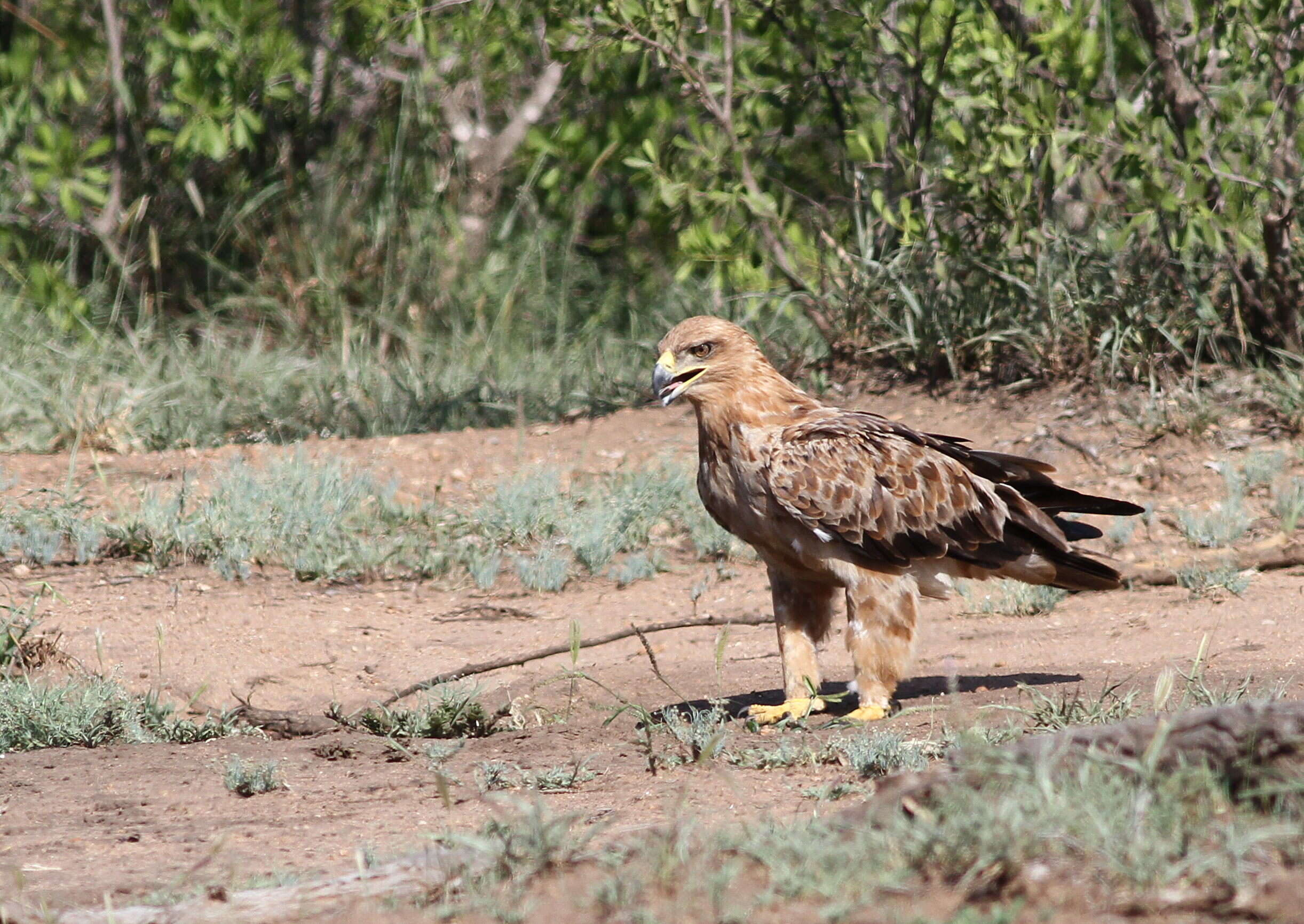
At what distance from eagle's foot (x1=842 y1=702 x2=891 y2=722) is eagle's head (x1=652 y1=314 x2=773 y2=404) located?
1154 millimetres

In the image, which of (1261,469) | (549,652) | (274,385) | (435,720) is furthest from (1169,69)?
(274,385)

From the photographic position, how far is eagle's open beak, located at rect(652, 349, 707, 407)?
499 centimetres

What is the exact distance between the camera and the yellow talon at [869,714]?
15.7 ft

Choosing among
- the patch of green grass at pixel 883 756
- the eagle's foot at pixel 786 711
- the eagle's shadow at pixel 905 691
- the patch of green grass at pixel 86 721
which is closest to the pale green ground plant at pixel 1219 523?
the eagle's shadow at pixel 905 691

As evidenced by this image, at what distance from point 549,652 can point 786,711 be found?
3.03 ft

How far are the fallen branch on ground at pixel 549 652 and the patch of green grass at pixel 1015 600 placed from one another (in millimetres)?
995

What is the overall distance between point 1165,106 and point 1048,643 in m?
3.72

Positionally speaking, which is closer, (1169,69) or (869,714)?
(869,714)

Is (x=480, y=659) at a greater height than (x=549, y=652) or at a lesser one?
lesser

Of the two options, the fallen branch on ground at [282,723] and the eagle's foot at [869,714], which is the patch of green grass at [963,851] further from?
the fallen branch on ground at [282,723]

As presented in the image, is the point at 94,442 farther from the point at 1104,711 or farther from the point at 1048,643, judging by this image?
the point at 1104,711

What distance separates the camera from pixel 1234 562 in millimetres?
6266

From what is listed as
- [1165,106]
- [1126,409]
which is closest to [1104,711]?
[1126,409]

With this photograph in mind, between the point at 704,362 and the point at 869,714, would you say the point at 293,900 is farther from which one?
the point at 704,362
